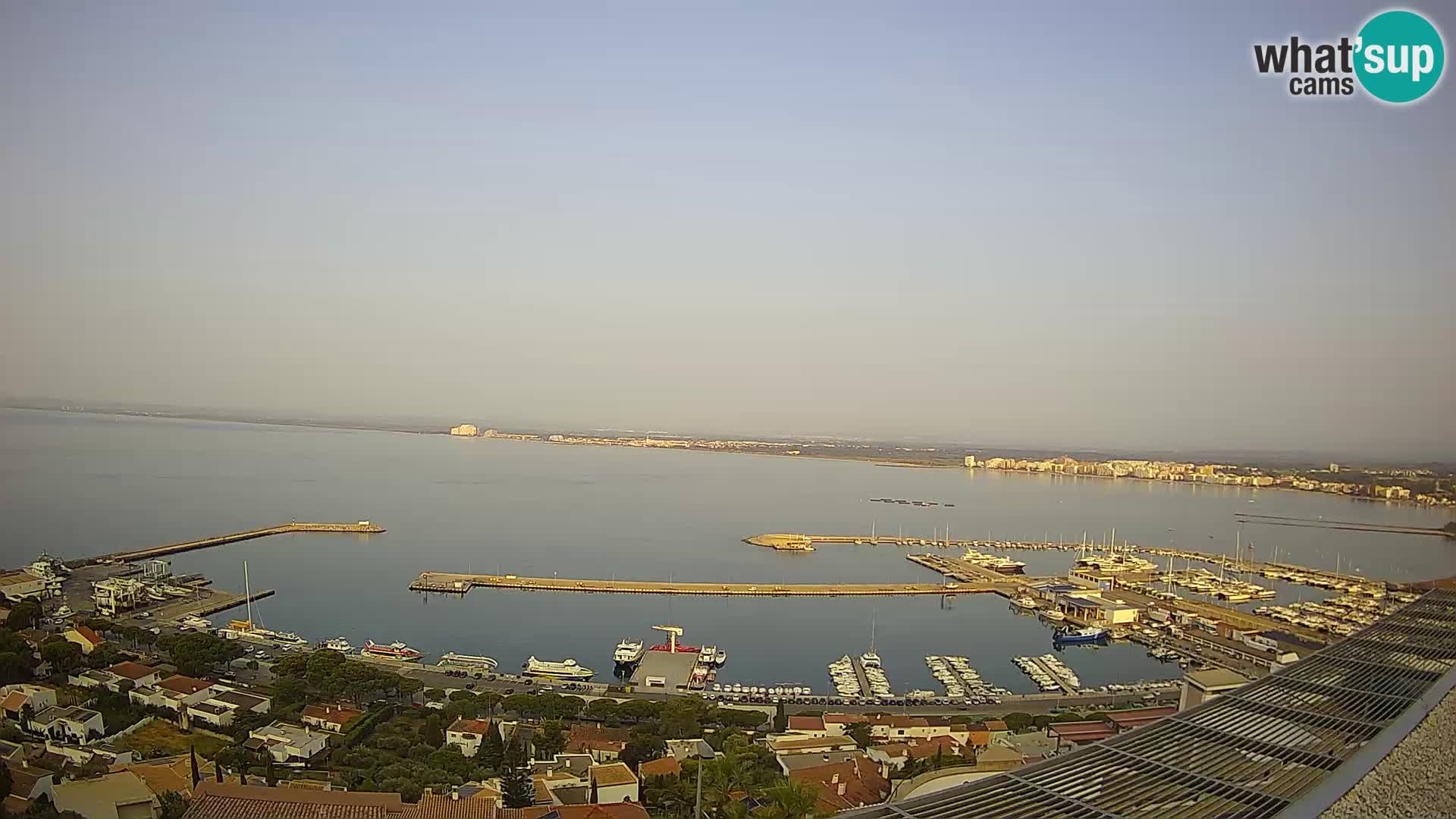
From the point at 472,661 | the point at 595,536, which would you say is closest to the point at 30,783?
the point at 472,661

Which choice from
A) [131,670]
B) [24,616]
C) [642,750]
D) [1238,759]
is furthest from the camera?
[24,616]

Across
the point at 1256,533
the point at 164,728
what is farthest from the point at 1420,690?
the point at 1256,533

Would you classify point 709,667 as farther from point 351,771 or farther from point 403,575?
point 403,575

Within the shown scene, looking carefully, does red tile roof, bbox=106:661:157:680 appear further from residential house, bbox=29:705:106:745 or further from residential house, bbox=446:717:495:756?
residential house, bbox=446:717:495:756

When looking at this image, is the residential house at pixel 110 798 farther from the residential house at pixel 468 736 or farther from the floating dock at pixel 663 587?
the floating dock at pixel 663 587

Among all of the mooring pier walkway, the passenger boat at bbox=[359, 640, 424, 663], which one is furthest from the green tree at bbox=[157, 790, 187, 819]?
the mooring pier walkway

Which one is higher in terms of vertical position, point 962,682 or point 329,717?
point 329,717

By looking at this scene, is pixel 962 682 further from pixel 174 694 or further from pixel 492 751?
pixel 174 694

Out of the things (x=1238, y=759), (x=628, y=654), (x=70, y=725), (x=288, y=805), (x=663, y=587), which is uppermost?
(x=1238, y=759)
